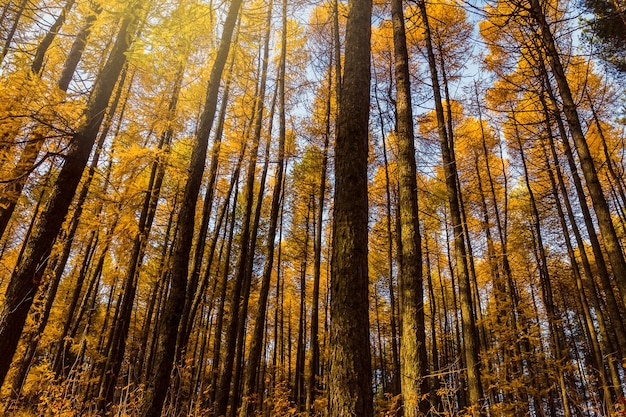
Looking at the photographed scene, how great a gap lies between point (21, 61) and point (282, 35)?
780 cm

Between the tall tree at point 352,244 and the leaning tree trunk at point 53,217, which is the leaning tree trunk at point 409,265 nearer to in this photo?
the tall tree at point 352,244

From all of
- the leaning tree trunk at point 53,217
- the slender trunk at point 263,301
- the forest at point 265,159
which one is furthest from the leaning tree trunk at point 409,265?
the leaning tree trunk at point 53,217

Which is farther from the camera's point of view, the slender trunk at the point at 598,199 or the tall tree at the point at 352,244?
the slender trunk at the point at 598,199

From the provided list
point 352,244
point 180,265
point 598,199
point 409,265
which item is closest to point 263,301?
point 180,265

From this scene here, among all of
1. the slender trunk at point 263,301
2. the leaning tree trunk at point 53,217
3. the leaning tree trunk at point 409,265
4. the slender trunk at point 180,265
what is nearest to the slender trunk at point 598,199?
the leaning tree trunk at point 409,265

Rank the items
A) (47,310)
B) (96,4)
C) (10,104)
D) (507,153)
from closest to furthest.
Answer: (10,104) < (96,4) < (47,310) < (507,153)

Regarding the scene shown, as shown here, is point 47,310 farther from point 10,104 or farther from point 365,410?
point 365,410

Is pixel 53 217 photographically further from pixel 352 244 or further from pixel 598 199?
pixel 598 199

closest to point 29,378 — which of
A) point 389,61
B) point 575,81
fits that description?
point 389,61

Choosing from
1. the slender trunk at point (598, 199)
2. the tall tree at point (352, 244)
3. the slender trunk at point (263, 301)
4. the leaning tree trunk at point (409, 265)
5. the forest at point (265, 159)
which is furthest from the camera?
the slender trunk at point (263, 301)

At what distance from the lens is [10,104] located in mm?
4047

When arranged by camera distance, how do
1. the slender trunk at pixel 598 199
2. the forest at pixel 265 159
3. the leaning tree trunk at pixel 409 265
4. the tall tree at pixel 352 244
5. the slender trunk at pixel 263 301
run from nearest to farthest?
the tall tree at pixel 352 244
the forest at pixel 265 159
the leaning tree trunk at pixel 409 265
the slender trunk at pixel 598 199
the slender trunk at pixel 263 301

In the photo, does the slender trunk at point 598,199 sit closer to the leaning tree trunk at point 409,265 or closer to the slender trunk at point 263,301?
the leaning tree trunk at point 409,265

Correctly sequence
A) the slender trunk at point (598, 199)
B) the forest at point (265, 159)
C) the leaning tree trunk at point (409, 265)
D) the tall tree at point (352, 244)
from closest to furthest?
the tall tree at point (352, 244), the forest at point (265, 159), the leaning tree trunk at point (409, 265), the slender trunk at point (598, 199)
